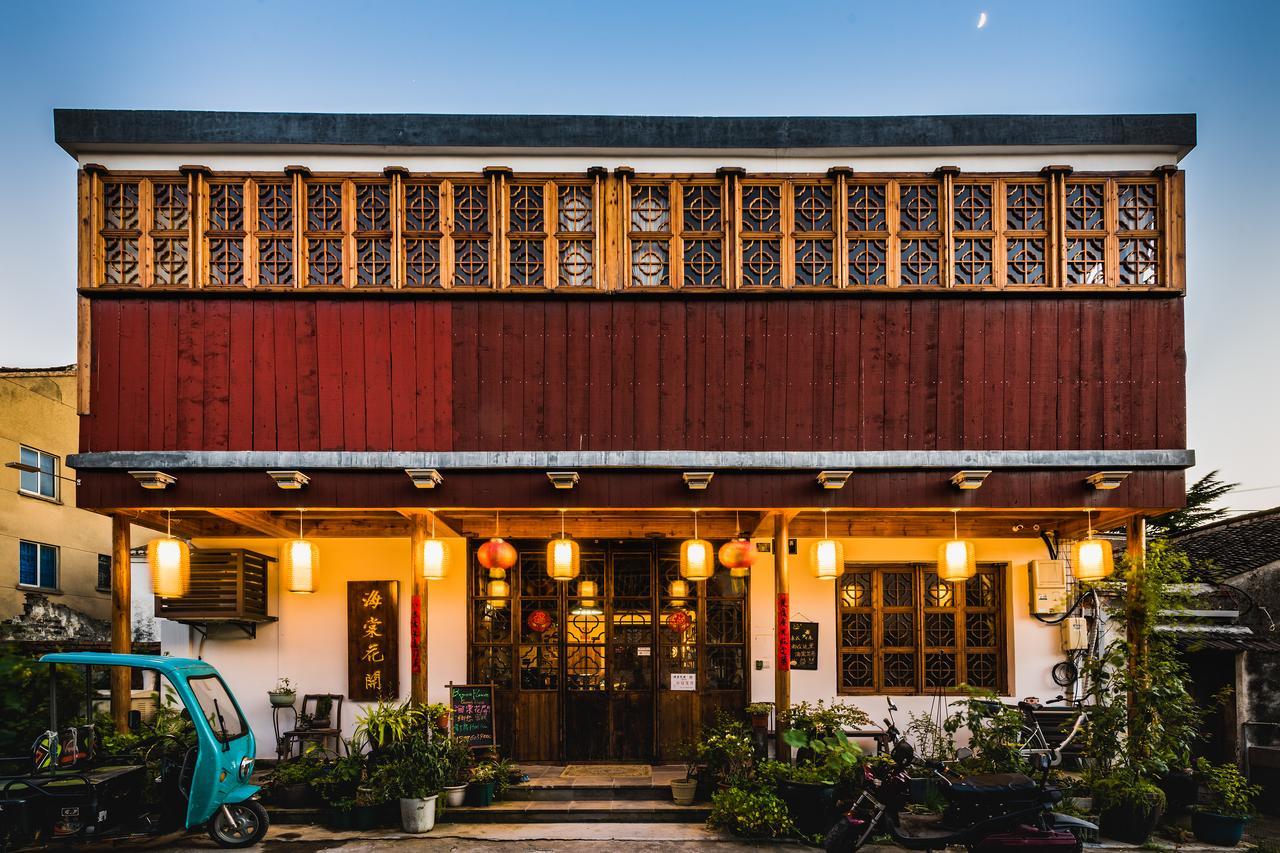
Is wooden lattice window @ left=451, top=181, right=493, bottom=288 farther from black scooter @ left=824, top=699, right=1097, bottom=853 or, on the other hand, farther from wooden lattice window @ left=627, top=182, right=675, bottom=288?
black scooter @ left=824, top=699, right=1097, bottom=853

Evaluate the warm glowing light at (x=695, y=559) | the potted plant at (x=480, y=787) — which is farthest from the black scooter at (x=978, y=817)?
the potted plant at (x=480, y=787)

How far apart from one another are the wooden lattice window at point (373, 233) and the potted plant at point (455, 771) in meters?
5.58

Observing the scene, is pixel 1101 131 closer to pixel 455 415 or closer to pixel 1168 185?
pixel 1168 185

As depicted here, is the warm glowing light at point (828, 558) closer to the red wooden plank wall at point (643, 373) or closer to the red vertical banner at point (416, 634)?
the red wooden plank wall at point (643, 373)

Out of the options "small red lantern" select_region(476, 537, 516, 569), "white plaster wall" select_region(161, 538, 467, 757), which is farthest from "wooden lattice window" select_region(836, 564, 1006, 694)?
"white plaster wall" select_region(161, 538, 467, 757)

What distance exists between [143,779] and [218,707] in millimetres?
919

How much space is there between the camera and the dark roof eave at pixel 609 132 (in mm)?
10383

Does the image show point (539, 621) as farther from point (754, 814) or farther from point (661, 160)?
point (661, 160)

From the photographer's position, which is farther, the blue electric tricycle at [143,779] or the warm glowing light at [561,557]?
the warm glowing light at [561,557]

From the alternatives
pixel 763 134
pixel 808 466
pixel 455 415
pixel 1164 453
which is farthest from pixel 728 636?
pixel 763 134

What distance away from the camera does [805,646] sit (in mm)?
12438

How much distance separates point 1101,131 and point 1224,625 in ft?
24.0

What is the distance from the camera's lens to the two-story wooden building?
406 inches

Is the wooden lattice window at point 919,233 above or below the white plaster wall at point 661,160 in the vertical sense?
below
